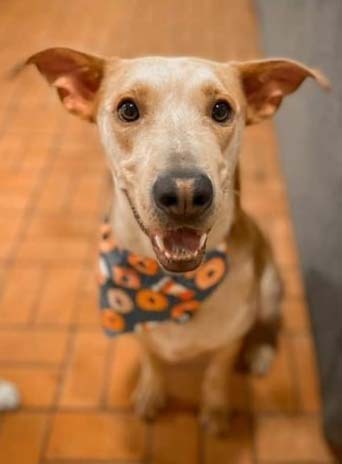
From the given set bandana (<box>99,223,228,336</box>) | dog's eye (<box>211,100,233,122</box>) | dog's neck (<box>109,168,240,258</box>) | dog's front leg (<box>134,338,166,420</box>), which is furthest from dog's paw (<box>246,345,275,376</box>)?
dog's eye (<box>211,100,233,122</box>)

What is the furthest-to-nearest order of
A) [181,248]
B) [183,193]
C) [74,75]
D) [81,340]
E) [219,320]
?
[81,340]
[219,320]
[74,75]
[181,248]
[183,193]

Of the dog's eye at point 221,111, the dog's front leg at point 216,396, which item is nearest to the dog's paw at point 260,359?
the dog's front leg at point 216,396

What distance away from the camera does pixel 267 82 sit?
4.15ft

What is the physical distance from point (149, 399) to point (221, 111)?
0.91m

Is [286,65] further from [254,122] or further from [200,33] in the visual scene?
[200,33]

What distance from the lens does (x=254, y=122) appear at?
1.31 m

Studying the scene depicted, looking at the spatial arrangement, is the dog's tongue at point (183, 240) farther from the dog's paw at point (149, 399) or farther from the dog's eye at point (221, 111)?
the dog's paw at point (149, 399)

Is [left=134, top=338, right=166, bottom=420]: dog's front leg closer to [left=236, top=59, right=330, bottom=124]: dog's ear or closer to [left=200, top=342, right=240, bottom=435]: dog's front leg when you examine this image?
[left=200, top=342, right=240, bottom=435]: dog's front leg

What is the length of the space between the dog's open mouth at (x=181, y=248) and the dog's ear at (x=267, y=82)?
1.25 feet

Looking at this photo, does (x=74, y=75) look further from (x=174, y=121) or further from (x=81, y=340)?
(x=81, y=340)

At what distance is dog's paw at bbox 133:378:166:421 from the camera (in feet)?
5.34

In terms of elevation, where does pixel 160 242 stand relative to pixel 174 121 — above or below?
below

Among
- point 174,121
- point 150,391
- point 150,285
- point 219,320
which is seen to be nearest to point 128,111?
point 174,121

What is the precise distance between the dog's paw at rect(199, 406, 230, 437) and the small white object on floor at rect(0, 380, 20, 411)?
0.58 m
